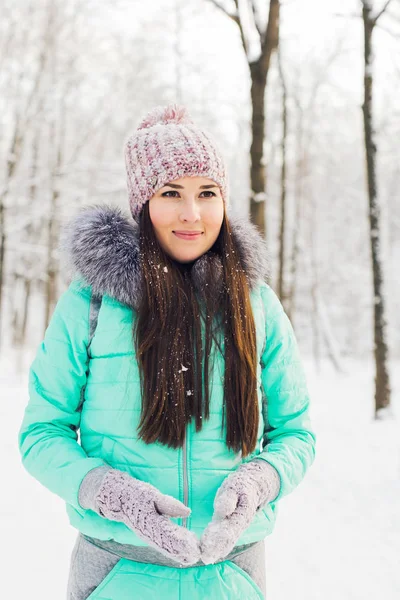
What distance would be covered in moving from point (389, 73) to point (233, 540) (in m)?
8.94

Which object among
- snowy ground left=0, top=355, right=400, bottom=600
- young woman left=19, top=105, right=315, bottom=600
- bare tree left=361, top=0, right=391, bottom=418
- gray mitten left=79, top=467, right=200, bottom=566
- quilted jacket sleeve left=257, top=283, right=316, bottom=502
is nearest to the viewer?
gray mitten left=79, top=467, right=200, bottom=566

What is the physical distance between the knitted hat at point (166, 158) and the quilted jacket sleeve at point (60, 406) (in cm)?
42

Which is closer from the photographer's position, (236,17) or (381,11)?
(236,17)

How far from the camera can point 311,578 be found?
11.2ft

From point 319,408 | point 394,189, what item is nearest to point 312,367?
point 319,408

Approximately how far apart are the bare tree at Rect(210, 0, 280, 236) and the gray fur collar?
5.23 metres

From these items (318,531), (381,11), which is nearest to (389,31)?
(381,11)

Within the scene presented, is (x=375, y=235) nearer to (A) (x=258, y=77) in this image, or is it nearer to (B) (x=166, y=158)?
(A) (x=258, y=77)

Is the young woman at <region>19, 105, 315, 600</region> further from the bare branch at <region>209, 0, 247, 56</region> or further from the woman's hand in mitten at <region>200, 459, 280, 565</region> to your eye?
the bare branch at <region>209, 0, 247, 56</region>

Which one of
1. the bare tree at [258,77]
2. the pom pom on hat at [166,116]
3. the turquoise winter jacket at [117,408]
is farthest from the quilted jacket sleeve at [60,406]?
the bare tree at [258,77]

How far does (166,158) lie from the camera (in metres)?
1.77

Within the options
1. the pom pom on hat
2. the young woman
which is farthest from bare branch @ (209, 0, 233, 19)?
the young woman

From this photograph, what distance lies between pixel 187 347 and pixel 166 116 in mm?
912

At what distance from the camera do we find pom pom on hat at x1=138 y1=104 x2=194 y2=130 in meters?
1.98
